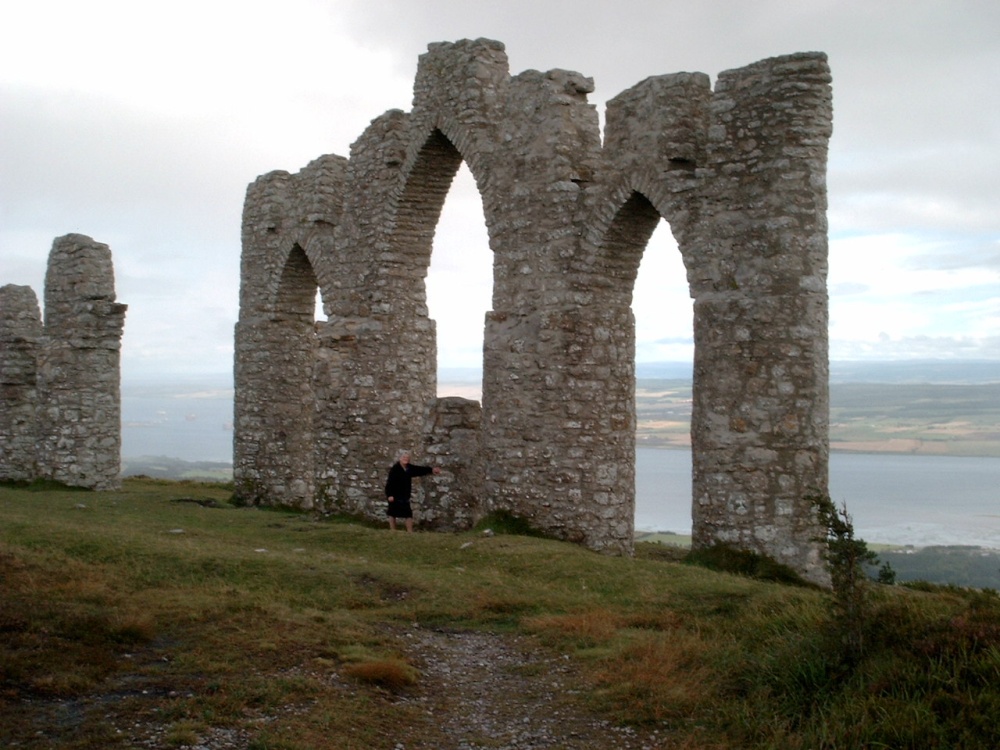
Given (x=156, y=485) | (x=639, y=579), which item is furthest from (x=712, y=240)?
(x=156, y=485)

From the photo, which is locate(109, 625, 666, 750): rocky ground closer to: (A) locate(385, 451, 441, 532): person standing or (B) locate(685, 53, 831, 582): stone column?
(B) locate(685, 53, 831, 582): stone column

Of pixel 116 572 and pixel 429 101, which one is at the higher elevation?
pixel 429 101

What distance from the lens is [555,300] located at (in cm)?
1466

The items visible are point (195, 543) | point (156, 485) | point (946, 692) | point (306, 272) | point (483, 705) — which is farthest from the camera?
point (156, 485)

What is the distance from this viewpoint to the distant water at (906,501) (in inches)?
971

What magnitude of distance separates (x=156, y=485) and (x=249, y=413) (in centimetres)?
496

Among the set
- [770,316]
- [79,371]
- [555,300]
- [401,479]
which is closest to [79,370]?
[79,371]

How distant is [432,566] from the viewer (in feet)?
39.4

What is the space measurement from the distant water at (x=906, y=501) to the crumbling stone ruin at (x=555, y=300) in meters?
1.55

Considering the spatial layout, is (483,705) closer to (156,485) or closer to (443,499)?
(443,499)

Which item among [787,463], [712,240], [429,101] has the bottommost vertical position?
[787,463]

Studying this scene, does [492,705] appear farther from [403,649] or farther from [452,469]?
[452,469]

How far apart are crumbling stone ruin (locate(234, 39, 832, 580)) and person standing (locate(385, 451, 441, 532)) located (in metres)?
0.84

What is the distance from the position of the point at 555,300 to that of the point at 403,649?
24.0ft
